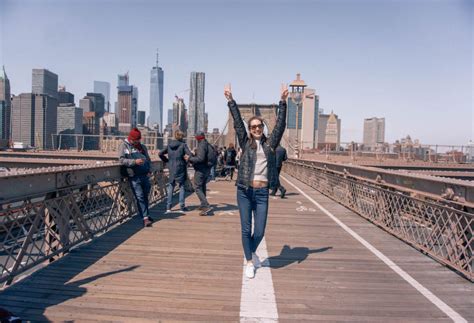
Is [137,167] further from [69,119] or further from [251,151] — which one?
[69,119]

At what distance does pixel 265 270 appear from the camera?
18.0 feet

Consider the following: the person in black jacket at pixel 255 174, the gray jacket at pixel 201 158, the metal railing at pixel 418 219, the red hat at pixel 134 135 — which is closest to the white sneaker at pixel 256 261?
the person in black jacket at pixel 255 174

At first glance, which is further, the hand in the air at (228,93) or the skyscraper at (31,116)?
the skyscraper at (31,116)

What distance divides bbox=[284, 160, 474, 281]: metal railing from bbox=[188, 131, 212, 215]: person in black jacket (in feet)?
12.4

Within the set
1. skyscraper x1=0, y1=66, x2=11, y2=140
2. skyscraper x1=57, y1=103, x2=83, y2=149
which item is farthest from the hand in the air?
skyscraper x1=57, y1=103, x2=83, y2=149

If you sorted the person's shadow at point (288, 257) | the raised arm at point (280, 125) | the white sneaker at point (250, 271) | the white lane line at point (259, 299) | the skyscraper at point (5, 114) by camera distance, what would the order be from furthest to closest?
the skyscraper at point (5, 114)
the person's shadow at point (288, 257)
the raised arm at point (280, 125)
the white sneaker at point (250, 271)
the white lane line at point (259, 299)

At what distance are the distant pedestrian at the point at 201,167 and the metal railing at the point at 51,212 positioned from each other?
2.11 m

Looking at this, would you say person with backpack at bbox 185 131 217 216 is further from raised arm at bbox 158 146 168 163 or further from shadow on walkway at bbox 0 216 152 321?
shadow on walkway at bbox 0 216 152 321

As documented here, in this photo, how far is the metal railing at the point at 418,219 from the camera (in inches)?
212

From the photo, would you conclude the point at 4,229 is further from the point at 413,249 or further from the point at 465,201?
the point at 413,249

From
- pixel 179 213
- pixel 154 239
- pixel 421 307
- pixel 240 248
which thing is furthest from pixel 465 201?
pixel 179 213

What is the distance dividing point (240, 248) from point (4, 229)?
3423mm

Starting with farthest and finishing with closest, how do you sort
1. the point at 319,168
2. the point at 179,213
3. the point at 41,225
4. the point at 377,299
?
the point at 319,168
the point at 179,213
the point at 41,225
the point at 377,299

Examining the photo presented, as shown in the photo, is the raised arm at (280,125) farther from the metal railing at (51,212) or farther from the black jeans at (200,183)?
the black jeans at (200,183)
